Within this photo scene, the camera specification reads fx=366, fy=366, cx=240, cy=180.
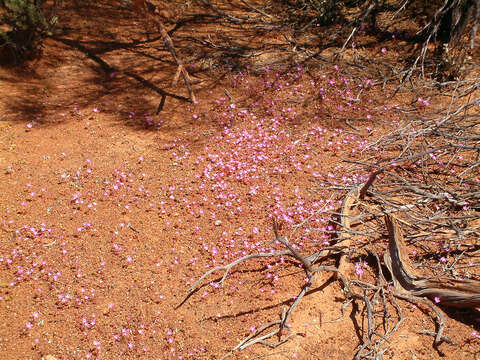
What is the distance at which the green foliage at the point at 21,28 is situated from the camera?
15.1 ft

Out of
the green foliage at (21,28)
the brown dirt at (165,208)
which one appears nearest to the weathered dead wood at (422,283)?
the brown dirt at (165,208)

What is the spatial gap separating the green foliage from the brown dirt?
24cm

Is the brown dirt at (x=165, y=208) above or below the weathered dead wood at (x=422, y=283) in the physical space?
below

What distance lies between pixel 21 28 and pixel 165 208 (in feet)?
10.8

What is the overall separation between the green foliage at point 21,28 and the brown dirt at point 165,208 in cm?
24

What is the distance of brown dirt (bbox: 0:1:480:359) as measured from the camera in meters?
2.63

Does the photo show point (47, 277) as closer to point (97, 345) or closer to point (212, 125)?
point (97, 345)

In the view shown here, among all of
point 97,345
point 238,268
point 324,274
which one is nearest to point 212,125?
point 238,268

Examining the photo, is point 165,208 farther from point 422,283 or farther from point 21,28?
point 21,28

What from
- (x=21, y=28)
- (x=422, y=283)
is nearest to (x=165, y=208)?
(x=422, y=283)

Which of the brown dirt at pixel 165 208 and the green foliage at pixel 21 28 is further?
the green foliage at pixel 21 28

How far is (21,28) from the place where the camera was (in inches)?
186

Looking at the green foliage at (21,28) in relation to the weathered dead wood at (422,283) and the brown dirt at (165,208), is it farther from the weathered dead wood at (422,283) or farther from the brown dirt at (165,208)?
the weathered dead wood at (422,283)

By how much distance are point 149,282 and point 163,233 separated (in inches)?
20.0
